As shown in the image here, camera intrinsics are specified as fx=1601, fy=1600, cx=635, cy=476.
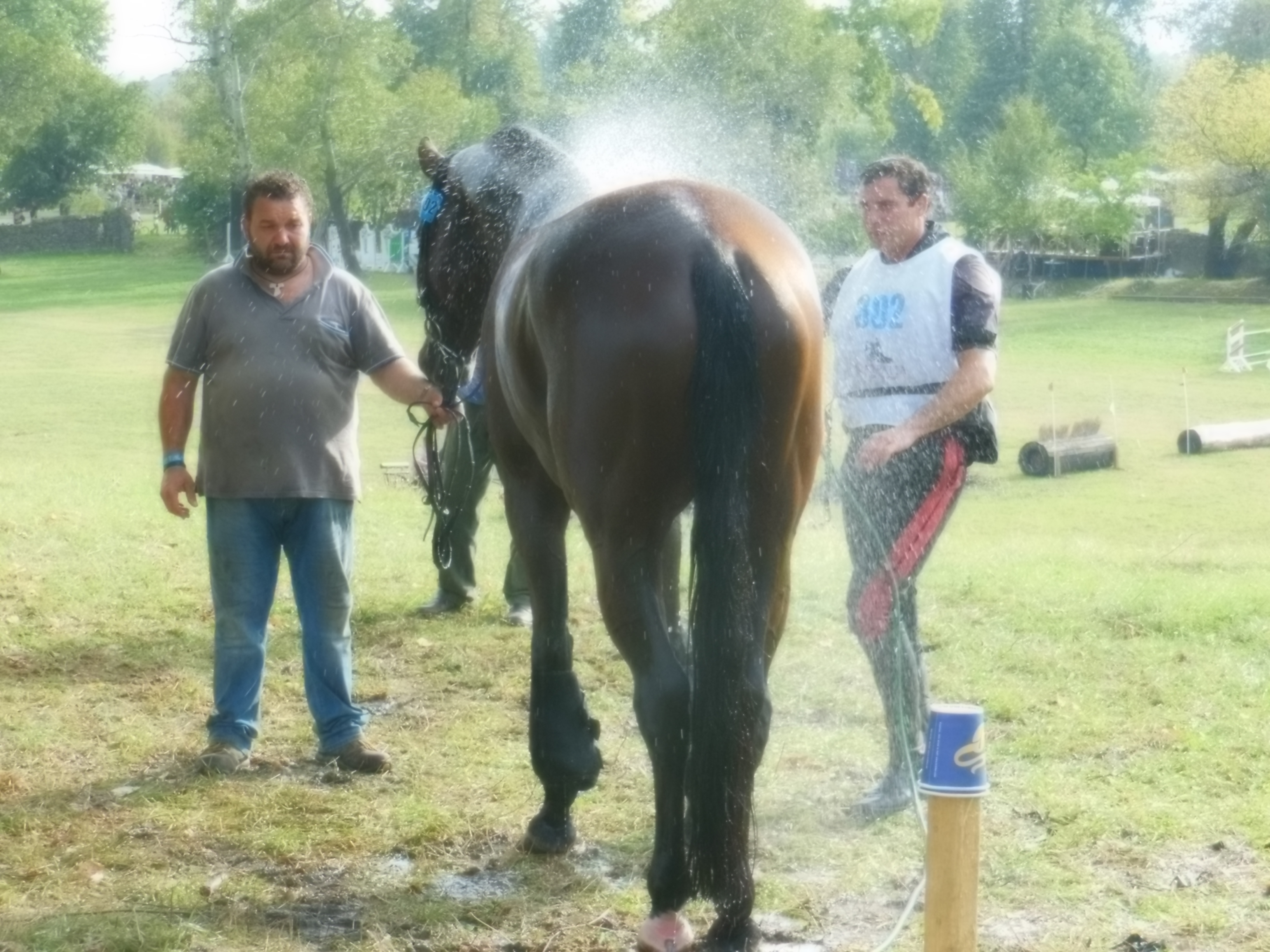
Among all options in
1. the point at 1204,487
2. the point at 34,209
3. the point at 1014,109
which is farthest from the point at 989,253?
the point at 1204,487

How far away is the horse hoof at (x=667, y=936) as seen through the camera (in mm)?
3703

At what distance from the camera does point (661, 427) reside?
3639 mm

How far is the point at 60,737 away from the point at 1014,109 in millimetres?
54946

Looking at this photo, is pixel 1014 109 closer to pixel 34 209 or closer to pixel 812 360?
pixel 34 209

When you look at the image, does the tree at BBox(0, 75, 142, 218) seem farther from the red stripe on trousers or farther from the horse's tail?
the horse's tail

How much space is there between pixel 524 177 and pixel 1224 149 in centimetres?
4699

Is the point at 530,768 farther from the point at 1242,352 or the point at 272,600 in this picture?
the point at 1242,352

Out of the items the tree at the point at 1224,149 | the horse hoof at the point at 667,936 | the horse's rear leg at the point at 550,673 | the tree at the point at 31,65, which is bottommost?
the horse hoof at the point at 667,936

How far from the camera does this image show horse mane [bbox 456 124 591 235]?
15.6ft

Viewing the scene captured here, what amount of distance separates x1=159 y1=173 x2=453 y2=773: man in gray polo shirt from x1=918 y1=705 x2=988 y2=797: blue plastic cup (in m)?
2.86

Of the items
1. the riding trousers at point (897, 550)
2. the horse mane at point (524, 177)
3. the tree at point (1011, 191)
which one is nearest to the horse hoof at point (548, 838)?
the riding trousers at point (897, 550)

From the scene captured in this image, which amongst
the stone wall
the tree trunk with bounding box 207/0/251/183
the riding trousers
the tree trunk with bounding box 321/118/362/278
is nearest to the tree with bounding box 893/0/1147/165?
the stone wall

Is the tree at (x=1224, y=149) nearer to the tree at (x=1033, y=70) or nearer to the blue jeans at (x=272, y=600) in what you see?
the tree at (x=1033, y=70)

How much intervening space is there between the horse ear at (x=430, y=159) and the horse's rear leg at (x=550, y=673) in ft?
4.29
